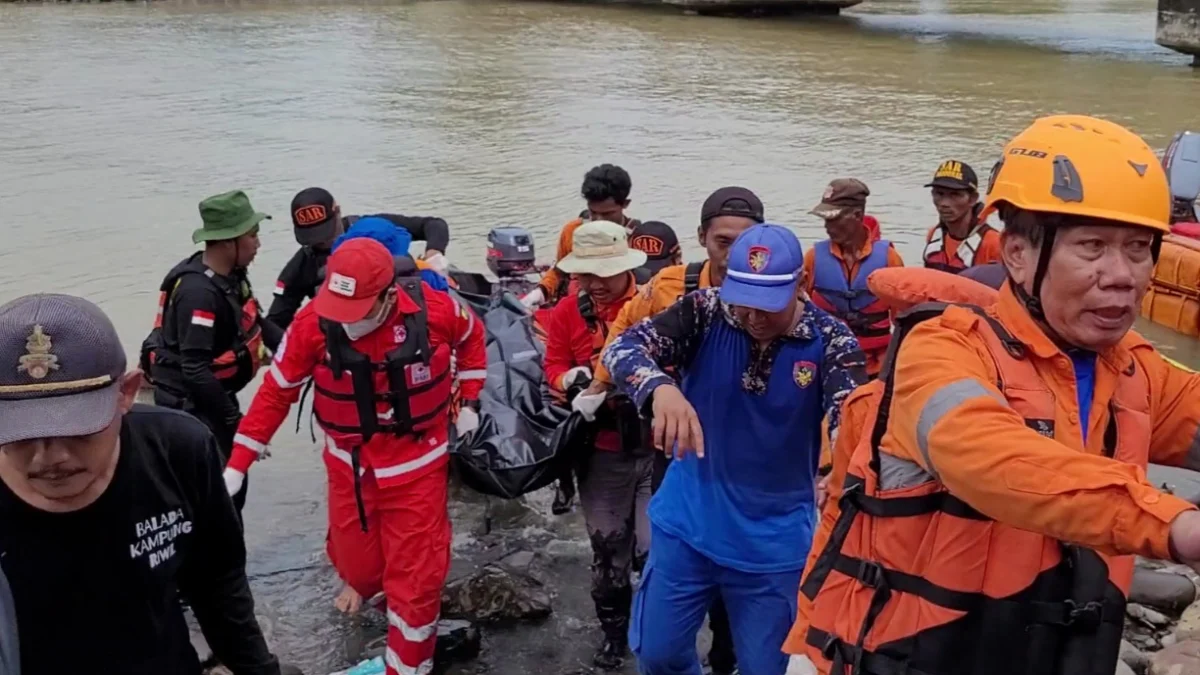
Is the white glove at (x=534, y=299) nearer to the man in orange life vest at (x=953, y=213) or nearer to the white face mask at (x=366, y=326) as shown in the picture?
the man in orange life vest at (x=953, y=213)

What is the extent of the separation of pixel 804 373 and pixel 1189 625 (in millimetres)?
2558

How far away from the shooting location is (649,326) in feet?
12.1

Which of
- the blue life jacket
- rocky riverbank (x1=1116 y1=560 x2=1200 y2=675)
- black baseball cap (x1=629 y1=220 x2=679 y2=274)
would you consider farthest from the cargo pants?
rocky riverbank (x1=1116 y1=560 x2=1200 y2=675)

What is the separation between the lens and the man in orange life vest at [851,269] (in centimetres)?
587

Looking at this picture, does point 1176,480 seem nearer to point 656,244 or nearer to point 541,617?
point 656,244

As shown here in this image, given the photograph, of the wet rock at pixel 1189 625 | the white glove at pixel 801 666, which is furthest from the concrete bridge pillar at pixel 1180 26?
the white glove at pixel 801 666

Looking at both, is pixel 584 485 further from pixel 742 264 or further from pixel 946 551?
pixel 946 551

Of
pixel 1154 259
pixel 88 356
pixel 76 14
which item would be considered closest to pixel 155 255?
pixel 88 356

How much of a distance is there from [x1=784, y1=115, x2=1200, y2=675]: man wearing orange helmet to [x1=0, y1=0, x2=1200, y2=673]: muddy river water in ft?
10.8

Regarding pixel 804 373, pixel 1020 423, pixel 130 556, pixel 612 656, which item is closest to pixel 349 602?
pixel 612 656

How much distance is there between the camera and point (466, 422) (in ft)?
17.4

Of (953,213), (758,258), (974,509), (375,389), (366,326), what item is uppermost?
(758,258)

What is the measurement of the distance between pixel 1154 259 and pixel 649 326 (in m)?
1.86

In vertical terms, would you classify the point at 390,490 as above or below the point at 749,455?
below
